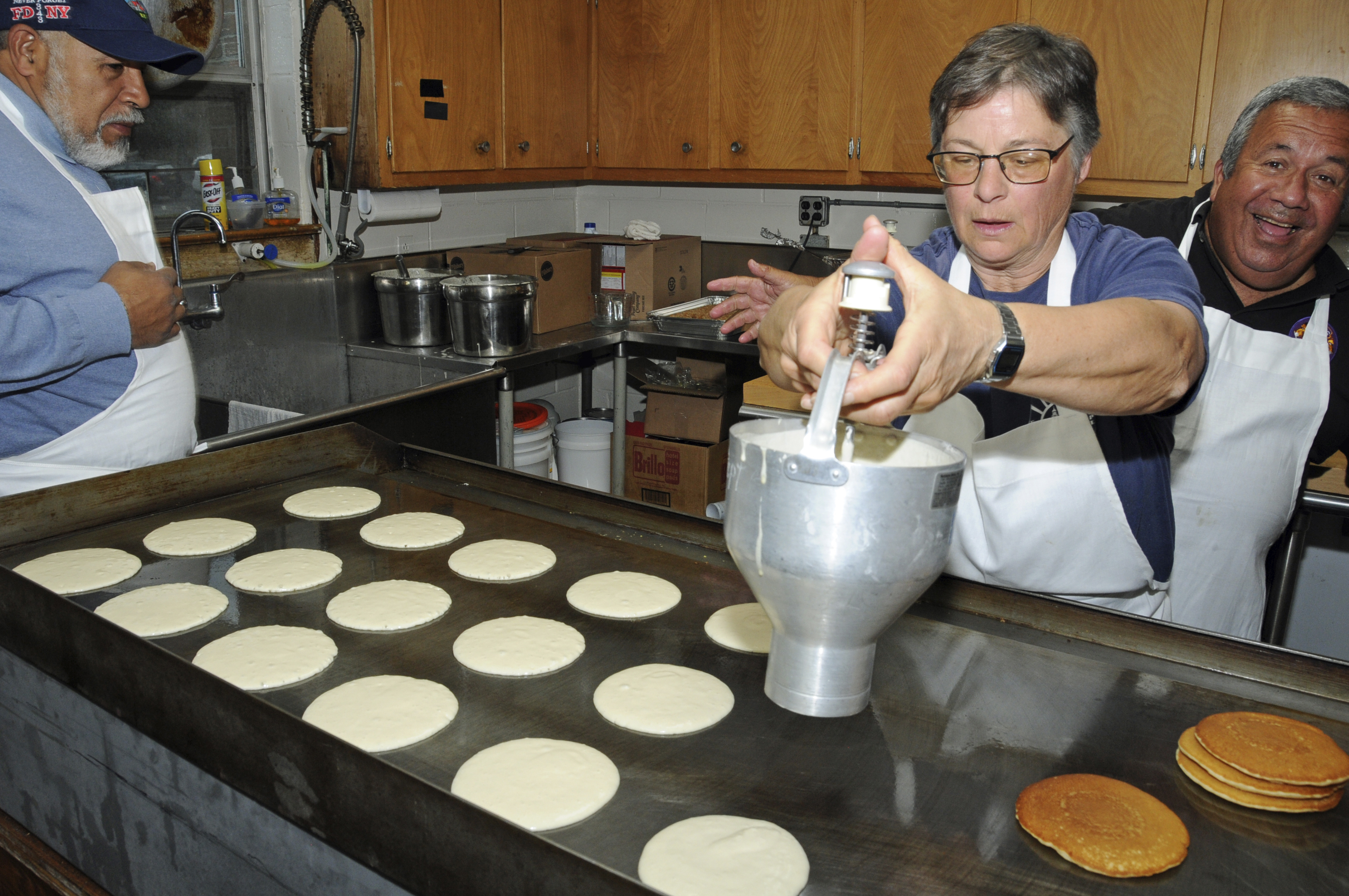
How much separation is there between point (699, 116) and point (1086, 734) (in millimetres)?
3495

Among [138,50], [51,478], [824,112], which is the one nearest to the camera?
[51,478]

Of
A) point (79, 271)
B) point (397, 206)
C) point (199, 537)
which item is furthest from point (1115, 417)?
point (397, 206)

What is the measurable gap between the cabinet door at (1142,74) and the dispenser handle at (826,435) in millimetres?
2859

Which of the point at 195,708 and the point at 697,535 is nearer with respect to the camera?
the point at 195,708

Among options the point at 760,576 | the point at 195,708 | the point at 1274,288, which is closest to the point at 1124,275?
the point at 760,576

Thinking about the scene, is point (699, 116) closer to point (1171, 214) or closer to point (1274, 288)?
point (1171, 214)

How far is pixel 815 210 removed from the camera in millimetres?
4289

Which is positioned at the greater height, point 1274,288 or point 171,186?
point 171,186

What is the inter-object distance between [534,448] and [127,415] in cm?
199

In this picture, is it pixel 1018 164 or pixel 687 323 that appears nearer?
→ pixel 1018 164

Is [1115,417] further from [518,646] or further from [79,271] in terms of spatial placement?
[79,271]

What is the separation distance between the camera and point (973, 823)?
1024mm

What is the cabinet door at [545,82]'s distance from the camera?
3918 mm

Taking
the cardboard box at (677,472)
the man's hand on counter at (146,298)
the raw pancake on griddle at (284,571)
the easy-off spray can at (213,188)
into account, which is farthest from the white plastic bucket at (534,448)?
the raw pancake on griddle at (284,571)
